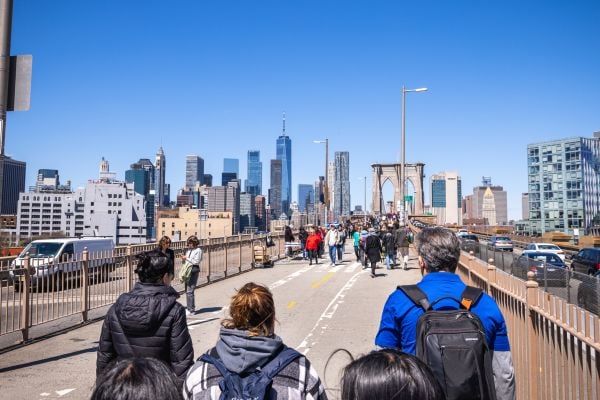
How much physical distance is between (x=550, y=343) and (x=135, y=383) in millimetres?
3325

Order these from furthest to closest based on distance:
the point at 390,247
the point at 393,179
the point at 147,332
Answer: the point at 393,179 → the point at 390,247 → the point at 147,332

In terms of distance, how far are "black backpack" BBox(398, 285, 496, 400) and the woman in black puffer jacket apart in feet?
6.45

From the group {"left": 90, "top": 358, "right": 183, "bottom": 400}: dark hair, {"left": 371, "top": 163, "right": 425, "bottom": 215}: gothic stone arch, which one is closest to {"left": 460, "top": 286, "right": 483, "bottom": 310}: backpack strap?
{"left": 90, "top": 358, "right": 183, "bottom": 400}: dark hair

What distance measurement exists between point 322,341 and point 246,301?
20.5 feet

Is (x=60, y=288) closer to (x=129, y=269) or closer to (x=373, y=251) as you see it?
(x=129, y=269)

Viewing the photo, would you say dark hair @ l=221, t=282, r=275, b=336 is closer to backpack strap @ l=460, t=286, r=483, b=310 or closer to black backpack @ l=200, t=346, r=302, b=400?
black backpack @ l=200, t=346, r=302, b=400

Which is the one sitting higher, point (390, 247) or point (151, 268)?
point (151, 268)

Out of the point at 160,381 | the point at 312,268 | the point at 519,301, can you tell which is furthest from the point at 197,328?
the point at 312,268

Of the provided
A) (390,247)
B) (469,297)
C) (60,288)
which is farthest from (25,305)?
(390,247)

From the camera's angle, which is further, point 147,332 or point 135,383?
point 147,332

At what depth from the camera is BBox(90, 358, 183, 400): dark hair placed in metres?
1.89

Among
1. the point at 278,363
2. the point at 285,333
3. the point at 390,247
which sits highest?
the point at 278,363

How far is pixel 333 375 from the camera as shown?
22.6 ft

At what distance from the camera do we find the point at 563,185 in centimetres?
11150
